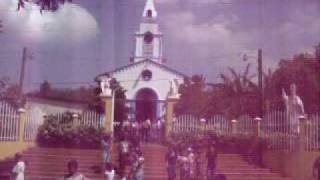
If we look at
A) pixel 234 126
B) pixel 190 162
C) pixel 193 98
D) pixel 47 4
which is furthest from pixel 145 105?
pixel 47 4

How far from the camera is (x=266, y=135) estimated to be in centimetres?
314

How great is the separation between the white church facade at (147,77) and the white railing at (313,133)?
0.68 metres

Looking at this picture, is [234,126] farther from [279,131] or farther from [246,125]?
[279,131]

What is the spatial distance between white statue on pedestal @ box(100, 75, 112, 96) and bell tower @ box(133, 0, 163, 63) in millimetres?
163


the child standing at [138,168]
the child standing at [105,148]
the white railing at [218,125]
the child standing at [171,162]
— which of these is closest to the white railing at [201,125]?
the white railing at [218,125]

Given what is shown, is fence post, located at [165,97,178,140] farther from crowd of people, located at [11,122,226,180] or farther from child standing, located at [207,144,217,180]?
child standing, located at [207,144,217,180]

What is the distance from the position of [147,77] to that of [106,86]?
0.20m

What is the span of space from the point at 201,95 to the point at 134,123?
0.36 meters

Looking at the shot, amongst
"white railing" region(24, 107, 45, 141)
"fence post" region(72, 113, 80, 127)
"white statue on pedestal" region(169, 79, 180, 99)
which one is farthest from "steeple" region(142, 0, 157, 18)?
"white railing" region(24, 107, 45, 141)

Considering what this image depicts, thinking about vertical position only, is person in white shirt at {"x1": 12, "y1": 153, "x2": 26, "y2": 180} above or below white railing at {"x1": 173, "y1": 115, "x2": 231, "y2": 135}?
below

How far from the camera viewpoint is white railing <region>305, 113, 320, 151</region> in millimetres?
3104

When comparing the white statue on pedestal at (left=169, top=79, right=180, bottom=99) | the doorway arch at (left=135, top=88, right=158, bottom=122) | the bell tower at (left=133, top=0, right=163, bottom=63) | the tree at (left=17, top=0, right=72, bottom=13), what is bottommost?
the doorway arch at (left=135, top=88, right=158, bottom=122)

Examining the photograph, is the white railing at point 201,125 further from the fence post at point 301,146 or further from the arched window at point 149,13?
the arched window at point 149,13

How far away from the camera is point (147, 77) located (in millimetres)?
3012
